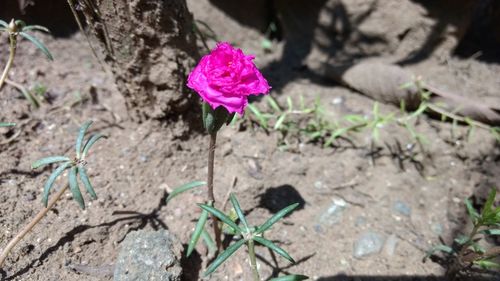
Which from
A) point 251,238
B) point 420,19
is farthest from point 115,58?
point 420,19

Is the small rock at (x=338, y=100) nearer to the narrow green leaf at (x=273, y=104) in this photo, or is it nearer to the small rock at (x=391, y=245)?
the narrow green leaf at (x=273, y=104)

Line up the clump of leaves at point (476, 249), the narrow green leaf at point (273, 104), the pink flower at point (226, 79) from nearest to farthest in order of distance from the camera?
the pink flower at point (226, 79), the clump of leaves at point (476, 249), the narrow green leaf at point (273, 104)

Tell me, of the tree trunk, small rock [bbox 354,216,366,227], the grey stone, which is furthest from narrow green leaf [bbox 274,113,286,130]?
the grey stone

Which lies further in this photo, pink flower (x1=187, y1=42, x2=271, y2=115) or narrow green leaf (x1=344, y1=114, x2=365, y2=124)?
narrow green leaf (x1=344, y1=114, x2=365, y2=124)

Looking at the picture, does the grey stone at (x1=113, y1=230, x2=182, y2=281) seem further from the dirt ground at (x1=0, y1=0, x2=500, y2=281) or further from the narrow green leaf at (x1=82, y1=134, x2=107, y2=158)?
the narrow green leaf at (x1=82, y1=134, x2=107, y2=158)

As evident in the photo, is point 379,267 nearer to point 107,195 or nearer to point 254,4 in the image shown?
point 107,195

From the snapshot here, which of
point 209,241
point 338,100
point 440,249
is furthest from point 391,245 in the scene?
point 338,100

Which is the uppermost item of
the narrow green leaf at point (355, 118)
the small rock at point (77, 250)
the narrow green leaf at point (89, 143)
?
the narrow green leaf at point (89, 143)

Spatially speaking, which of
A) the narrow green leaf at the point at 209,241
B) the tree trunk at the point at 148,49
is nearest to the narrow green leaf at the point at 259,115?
the tree trunk at the point at 148,49
